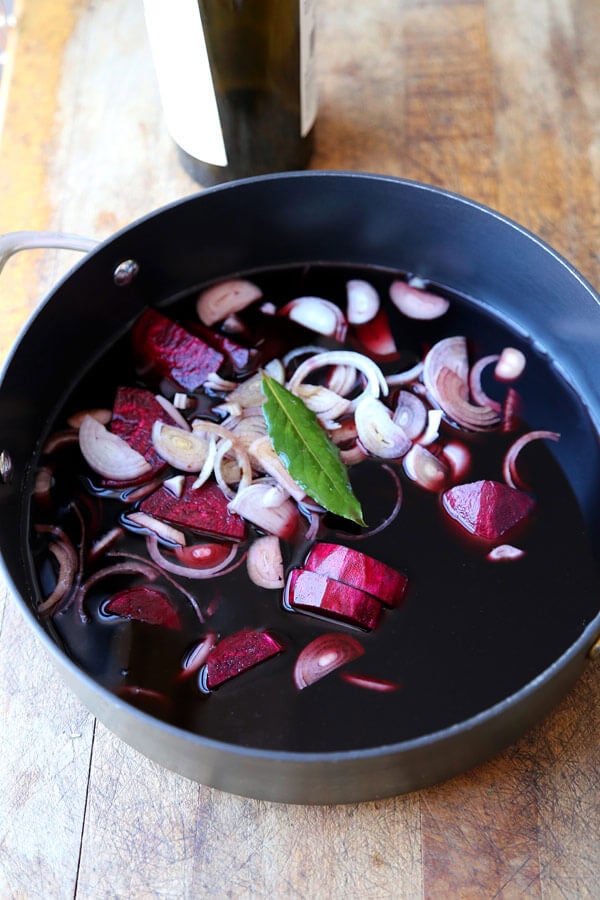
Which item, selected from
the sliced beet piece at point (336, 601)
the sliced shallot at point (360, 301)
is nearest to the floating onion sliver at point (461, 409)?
the sliced shallot at point (360, 301)

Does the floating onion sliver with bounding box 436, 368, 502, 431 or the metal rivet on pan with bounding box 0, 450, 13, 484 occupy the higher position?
the metal rivet on pan with bounding box 0, 450, 13, 484

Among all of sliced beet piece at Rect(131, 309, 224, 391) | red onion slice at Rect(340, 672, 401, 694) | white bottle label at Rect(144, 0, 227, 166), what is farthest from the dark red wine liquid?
white bottle label at Rect(144, 0, 227, 166)

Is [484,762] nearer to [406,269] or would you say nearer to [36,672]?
[36,672]

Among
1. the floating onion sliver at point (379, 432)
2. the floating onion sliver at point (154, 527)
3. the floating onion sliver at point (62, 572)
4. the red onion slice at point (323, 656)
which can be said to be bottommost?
the red onion slice at point (323, 656)

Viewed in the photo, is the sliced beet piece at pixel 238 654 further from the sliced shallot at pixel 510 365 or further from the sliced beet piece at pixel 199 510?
the sliced shallot at pixel 510 365

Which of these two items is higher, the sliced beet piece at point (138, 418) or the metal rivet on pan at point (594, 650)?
the sliced beet piece at point (138, 418)

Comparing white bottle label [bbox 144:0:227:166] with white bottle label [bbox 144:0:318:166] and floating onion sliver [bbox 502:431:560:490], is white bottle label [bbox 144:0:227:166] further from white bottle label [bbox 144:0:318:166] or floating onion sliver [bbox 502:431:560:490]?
floating onion sliver [bbox 502:431:560:490]

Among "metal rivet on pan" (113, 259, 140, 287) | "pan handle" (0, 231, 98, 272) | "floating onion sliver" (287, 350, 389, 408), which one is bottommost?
"floating onion sliver" (287, 350, 389, 408)
